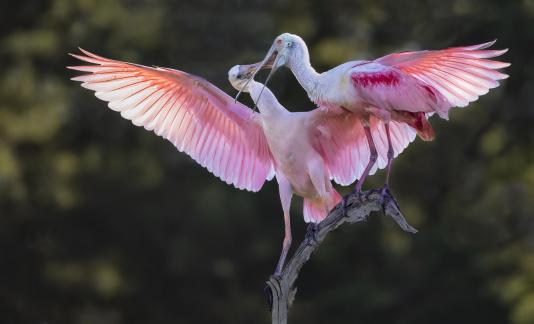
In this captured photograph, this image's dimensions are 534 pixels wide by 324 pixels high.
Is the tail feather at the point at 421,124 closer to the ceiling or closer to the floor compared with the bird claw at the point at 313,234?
closer to the ceiling

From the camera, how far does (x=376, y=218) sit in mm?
11242

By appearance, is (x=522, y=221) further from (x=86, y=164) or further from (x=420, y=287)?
(x=86, y=164)

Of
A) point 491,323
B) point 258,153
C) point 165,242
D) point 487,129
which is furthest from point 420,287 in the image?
point 258,153

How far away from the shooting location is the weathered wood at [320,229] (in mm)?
4926

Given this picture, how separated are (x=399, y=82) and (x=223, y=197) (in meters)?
6.26

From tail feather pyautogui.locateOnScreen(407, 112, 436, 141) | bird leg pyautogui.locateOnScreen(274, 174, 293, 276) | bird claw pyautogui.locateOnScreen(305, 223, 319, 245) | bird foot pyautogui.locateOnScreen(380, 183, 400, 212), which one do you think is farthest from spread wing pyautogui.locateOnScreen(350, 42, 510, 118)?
bird leg pyautogui.locateOnScreen(274, 174, 293, 276)

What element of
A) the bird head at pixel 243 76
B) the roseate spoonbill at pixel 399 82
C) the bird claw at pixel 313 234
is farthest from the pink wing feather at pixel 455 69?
the bird claw at pixel 313 234

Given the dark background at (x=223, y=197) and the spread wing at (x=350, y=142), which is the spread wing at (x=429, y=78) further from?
the dark background at (x=223, y=197)

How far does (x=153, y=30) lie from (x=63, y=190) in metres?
1.65

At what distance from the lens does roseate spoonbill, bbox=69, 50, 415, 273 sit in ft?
18.2

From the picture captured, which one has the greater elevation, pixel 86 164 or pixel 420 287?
pixel 86 164

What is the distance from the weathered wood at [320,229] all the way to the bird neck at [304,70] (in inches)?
21.4

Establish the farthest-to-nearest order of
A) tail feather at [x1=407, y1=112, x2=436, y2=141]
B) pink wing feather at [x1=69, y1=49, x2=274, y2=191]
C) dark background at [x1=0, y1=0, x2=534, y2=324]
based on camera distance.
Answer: dark background at [x1=0, y1=0, x2=534, y2=324]
pink wing feather at [x1=69, y1=49, x2=274, y2=191]
tail feather at [x1=407, y1=112, x2=436, y2=141]

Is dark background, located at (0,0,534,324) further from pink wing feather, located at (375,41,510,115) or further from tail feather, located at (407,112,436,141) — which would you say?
tail feather, located at (407,112,436,141)
